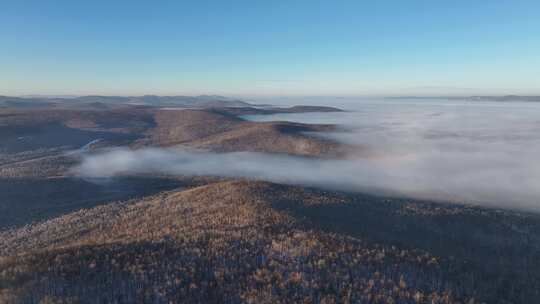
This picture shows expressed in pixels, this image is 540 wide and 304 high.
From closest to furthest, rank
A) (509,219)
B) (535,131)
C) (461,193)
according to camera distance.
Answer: (509,219) → (461,193) → (535,131)

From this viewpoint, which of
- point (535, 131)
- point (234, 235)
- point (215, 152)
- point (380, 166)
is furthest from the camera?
point (535, 131)

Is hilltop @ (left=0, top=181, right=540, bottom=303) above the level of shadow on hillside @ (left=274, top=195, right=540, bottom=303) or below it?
above

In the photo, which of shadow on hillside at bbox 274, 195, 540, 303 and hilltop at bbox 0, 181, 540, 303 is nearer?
hilltop at bbox 0, 181, 540, 303

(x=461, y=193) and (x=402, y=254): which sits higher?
(x=402, y=254)

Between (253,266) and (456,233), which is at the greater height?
(253,266)

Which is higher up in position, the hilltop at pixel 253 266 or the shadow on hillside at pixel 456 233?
the hilltop at pixel 253 266

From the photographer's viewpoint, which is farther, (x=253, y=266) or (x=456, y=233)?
(x=456, y=233)

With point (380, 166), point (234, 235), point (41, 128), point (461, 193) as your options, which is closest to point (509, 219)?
point (461, 193)

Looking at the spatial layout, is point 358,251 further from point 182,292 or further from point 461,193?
point 461,193

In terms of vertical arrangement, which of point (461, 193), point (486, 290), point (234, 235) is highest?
point (234, 235)

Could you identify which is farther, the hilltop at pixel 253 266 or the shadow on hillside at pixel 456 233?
the shadow on hillside at pixel 456 233

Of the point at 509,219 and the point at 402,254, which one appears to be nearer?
the point at 402,254
